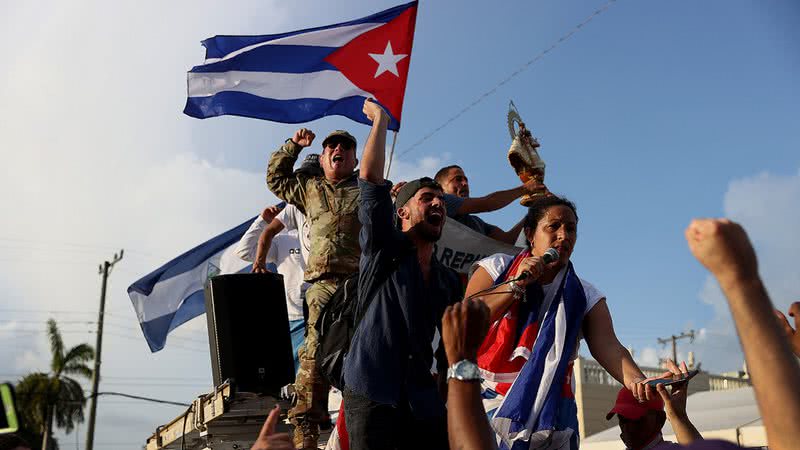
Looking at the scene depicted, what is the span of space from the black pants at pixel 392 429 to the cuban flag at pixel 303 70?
15.2 feet

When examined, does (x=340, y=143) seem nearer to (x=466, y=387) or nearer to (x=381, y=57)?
(x=381, y=57)

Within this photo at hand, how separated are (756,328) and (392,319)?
7.83 ft

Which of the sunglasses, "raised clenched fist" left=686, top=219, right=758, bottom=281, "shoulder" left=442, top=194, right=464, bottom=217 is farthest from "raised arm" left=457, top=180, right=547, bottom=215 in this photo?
"raised clenched fist" left=686, top=219, right=758, bottom=281

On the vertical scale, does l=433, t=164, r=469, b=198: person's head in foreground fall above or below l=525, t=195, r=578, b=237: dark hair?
above

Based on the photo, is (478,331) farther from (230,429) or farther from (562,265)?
(230,429)

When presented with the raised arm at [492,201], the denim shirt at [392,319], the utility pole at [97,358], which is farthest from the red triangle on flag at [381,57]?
the utility pole at [97,358]

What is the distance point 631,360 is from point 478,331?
1.98 meters

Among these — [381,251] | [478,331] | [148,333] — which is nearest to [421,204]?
Result: [381,251]

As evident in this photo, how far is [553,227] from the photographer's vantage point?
4.32 metres

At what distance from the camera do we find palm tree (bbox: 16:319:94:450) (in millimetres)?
42156

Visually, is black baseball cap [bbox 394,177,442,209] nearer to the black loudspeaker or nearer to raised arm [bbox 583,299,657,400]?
raised arm [bbox 583,299,657,400]

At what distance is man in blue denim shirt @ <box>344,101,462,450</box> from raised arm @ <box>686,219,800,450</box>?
223 cm

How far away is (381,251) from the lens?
4000 millimetres

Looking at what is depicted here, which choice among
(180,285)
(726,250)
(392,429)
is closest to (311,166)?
(392,429)
